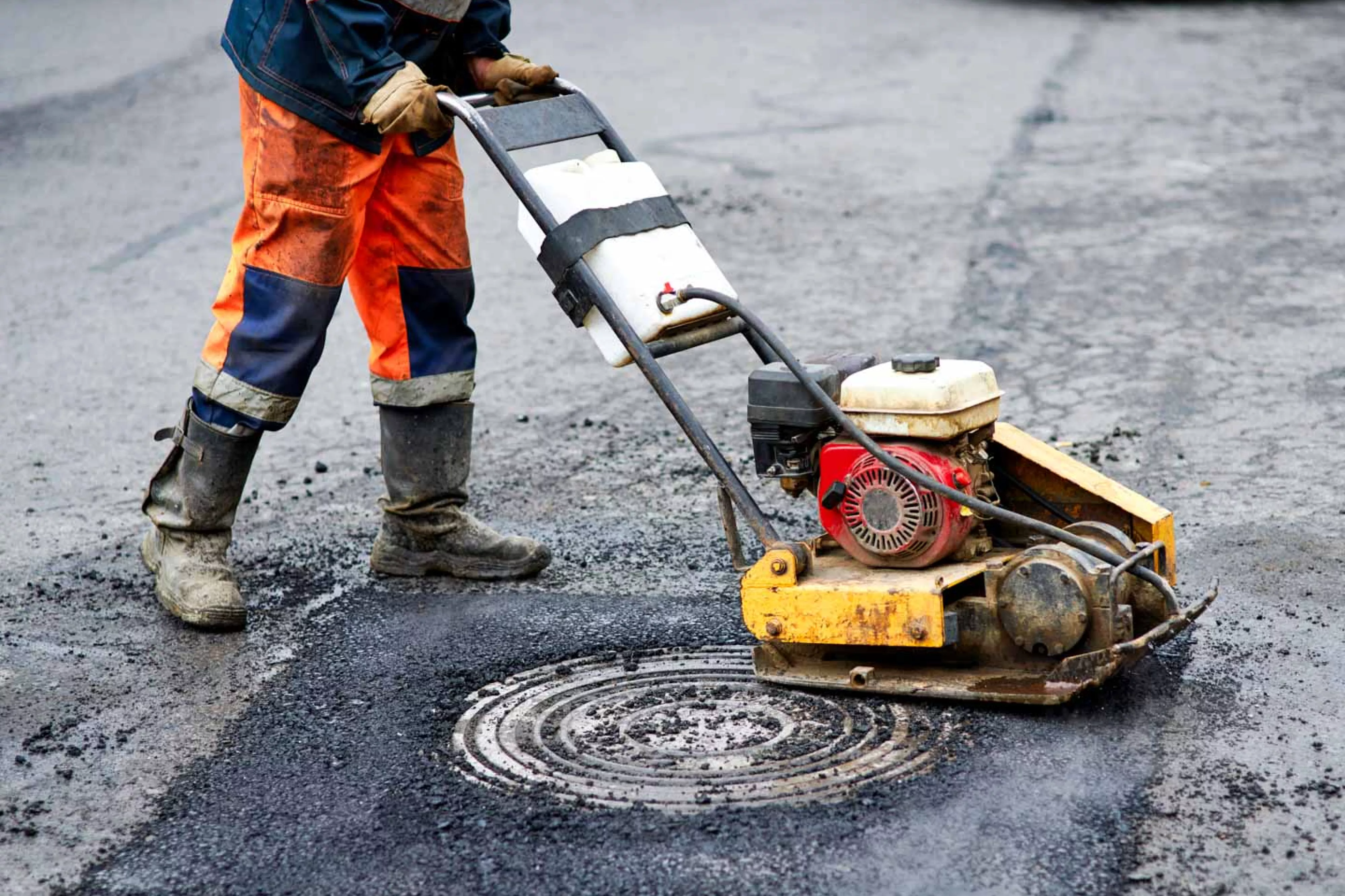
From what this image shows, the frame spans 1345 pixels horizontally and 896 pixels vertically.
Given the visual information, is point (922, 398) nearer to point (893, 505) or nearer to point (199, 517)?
point (893, 505)

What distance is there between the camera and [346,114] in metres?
3.75

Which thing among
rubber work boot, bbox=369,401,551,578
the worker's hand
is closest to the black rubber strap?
the worker's hand

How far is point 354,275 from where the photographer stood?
4164 millimetres

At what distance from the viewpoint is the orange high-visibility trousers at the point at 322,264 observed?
3.80 m

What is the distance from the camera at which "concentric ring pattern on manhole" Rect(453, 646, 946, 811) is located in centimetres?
302

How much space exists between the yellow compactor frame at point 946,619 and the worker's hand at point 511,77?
53.4 inches

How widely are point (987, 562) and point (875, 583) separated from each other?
10.3 inches

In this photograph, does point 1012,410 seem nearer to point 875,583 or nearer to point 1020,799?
point 875,583

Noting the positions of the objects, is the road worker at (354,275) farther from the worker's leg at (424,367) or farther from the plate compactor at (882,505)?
the plate compactor at (882,505)

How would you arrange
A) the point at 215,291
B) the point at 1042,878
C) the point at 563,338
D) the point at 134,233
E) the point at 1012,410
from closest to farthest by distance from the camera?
the point at 1042,878
the point at 1012,410
the point at 563,338
the point at 215,291
the point at 134,233

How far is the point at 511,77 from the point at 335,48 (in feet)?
1.83

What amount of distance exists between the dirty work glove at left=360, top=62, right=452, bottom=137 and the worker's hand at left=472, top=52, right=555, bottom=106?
251 mm

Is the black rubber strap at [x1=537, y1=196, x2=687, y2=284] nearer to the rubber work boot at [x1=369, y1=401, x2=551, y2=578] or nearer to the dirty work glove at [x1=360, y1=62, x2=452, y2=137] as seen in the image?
the dirty work glove at [x1=360, y1=62, x2=452, y2=137]

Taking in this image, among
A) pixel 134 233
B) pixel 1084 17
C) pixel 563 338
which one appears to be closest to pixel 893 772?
pixel 563 338
